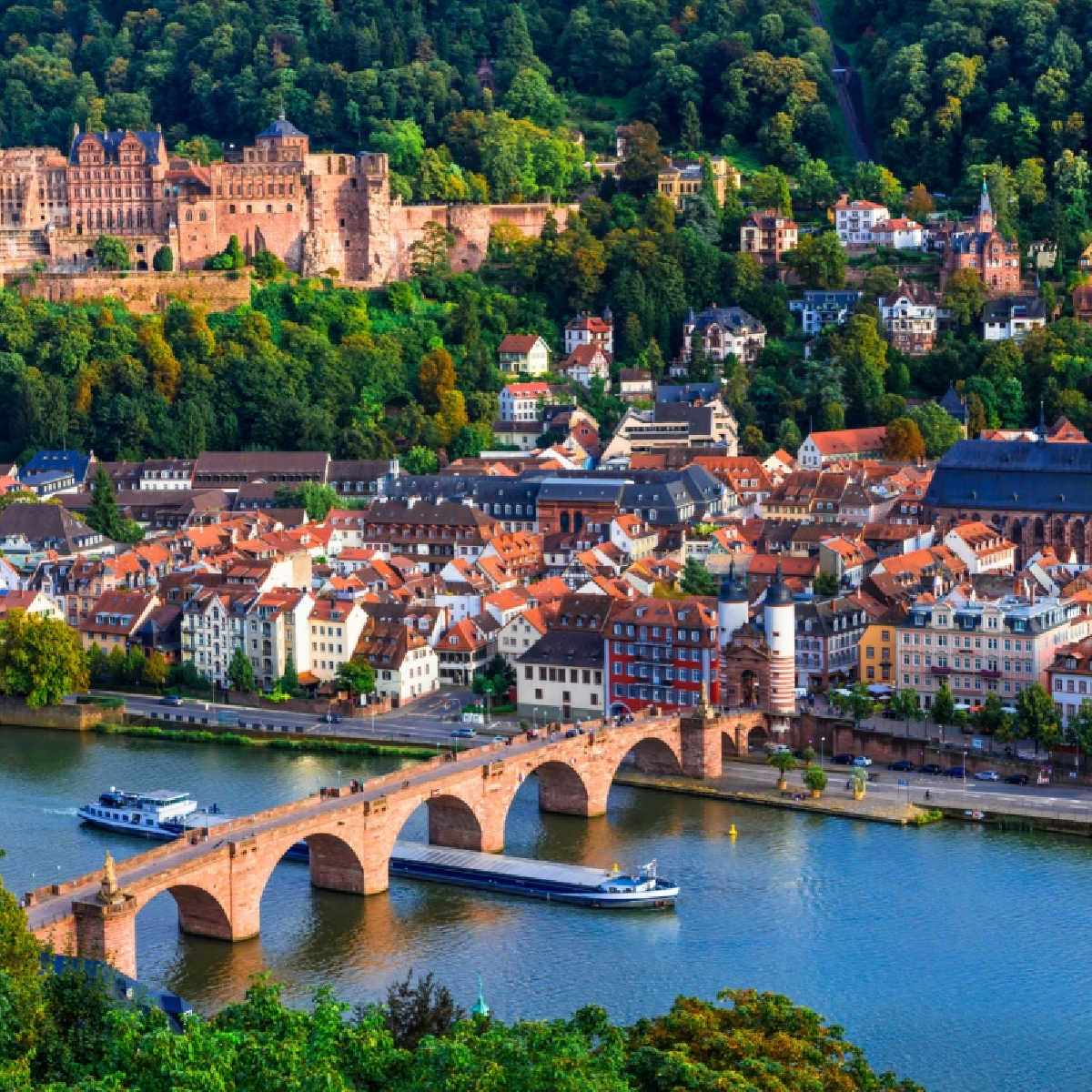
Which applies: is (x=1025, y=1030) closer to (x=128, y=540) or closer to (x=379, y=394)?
(x=128, y=540)

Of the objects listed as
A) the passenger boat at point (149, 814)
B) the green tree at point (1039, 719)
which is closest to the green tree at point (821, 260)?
the green tree at point (1039, 719)

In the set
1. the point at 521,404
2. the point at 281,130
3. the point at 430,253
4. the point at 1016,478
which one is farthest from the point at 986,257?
the point at 281,130

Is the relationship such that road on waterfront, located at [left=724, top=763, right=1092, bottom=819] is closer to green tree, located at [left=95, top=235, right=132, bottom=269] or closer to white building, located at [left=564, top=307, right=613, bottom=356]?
white building, located at [left=564, top=307, right=613, bottom=356]

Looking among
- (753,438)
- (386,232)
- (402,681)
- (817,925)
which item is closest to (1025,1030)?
(817,925)

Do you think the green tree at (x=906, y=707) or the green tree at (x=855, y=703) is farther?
the green tree at (x=906, y=707)

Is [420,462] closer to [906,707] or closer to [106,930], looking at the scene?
[906,707]

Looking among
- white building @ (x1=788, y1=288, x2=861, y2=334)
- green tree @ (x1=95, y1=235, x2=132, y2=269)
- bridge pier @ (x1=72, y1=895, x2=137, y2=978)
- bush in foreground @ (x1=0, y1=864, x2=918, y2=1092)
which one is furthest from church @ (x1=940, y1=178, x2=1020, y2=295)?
bush in foreground @ (x1=0, y1=864, x2=918, y2=1092)

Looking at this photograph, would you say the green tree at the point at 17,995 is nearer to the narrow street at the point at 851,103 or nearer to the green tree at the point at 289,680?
the green tree at the point at 289,680
